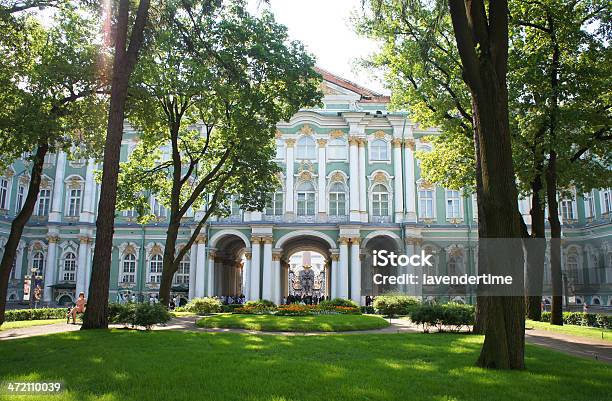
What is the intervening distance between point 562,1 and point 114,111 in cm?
1567

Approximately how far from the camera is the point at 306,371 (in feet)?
25.0

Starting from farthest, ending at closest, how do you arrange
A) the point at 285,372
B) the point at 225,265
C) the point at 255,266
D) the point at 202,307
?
the point at 225,265
the point at 255,266
the point at 202,307
the point at 285,372

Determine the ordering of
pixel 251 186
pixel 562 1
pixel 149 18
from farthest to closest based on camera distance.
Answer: pixel 251 186
pixel 562 1
pixel 149 18

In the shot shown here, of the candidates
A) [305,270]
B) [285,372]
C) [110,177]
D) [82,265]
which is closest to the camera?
[285,372]

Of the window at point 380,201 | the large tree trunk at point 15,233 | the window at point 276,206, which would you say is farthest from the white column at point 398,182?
the large tree trunk at point 15,233

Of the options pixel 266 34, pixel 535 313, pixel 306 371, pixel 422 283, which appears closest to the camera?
pixel 306 371

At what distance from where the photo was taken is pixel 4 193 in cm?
3797

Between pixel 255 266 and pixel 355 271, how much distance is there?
7145mm

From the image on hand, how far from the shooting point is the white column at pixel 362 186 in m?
37.3

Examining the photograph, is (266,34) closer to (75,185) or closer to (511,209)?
(511,209)

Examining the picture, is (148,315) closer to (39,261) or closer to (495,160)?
(495,160)

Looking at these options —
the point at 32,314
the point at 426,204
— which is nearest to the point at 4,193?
the point at 32,314

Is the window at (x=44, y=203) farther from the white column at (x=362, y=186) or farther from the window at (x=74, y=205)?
the white column at (x=362, y=186)

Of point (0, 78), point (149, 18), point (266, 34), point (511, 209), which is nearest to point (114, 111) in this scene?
point (149, 18)
